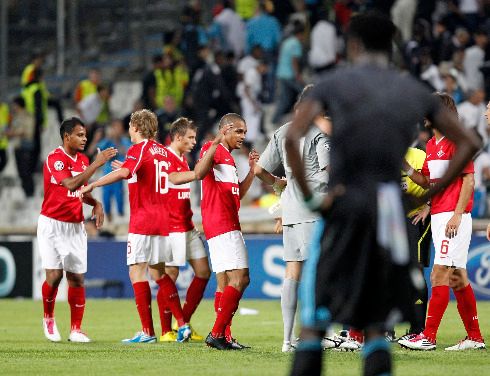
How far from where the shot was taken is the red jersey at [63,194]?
12.2 meters

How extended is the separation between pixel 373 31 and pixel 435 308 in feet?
16.6

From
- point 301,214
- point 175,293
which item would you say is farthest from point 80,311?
point 301,214

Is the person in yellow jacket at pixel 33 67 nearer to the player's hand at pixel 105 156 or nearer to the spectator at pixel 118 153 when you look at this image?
the spectator at pixel 118 153

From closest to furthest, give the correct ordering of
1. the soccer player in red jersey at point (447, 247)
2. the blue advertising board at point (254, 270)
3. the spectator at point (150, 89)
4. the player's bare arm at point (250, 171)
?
the soccer player in red jersey at point (447, 247), the player's bare arm at point (250, 171), the blue advertising board at point (254, 270), the spectator at point (150, 89)

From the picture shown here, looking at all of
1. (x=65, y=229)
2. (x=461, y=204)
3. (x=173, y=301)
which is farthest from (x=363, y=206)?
(x=65, y=229)

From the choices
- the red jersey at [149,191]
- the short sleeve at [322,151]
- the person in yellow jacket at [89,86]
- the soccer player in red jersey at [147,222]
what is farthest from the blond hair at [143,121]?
the person in yellow jacket at [89,86]

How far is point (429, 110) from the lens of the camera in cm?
610

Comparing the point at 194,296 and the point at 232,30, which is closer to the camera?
the point at 194,296

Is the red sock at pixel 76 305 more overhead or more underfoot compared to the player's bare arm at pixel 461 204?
more underfoot

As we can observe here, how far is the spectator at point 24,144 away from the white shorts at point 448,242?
14.4m

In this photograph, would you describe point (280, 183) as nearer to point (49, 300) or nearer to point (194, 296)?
point (194, 296)

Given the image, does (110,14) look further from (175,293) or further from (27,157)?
(175,293)

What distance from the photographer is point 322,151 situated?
1043 cm

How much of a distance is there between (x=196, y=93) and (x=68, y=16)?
15.5ft
